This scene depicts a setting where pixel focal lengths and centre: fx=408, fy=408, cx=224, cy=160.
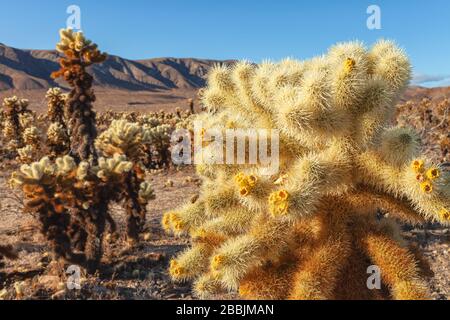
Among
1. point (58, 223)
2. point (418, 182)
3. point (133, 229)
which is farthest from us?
point (133, 229)

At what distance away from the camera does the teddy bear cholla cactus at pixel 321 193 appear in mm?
2566

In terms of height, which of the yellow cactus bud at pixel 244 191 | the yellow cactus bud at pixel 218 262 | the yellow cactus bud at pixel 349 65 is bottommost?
the yellow cactus bud at pixel 218 262

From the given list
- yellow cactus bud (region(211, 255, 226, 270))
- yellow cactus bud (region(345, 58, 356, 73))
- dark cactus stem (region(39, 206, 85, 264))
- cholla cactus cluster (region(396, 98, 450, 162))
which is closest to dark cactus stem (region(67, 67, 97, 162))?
dark cactus stem (region(39, 206, 85, 264))

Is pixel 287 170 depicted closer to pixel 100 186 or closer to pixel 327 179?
pixel 327 179

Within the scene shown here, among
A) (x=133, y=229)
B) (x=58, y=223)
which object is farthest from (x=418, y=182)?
(x=133, y=229)

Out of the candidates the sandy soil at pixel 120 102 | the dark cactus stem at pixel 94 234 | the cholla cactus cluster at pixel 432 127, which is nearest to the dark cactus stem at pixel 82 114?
the dark cactus stem at pixel 94 234

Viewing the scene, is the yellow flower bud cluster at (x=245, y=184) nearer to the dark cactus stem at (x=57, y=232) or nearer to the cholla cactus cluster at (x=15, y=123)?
the dark cactus stem at (x=57, y=232)

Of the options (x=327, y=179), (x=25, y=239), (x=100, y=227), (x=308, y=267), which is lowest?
(x=25, y=239)

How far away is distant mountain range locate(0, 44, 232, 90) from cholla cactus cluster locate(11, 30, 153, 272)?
12067 cm

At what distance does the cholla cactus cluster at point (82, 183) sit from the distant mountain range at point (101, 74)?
120672 millimetres

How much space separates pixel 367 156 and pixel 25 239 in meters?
5.91

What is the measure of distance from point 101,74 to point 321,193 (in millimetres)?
172301

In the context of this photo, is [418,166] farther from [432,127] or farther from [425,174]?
[432,127]
